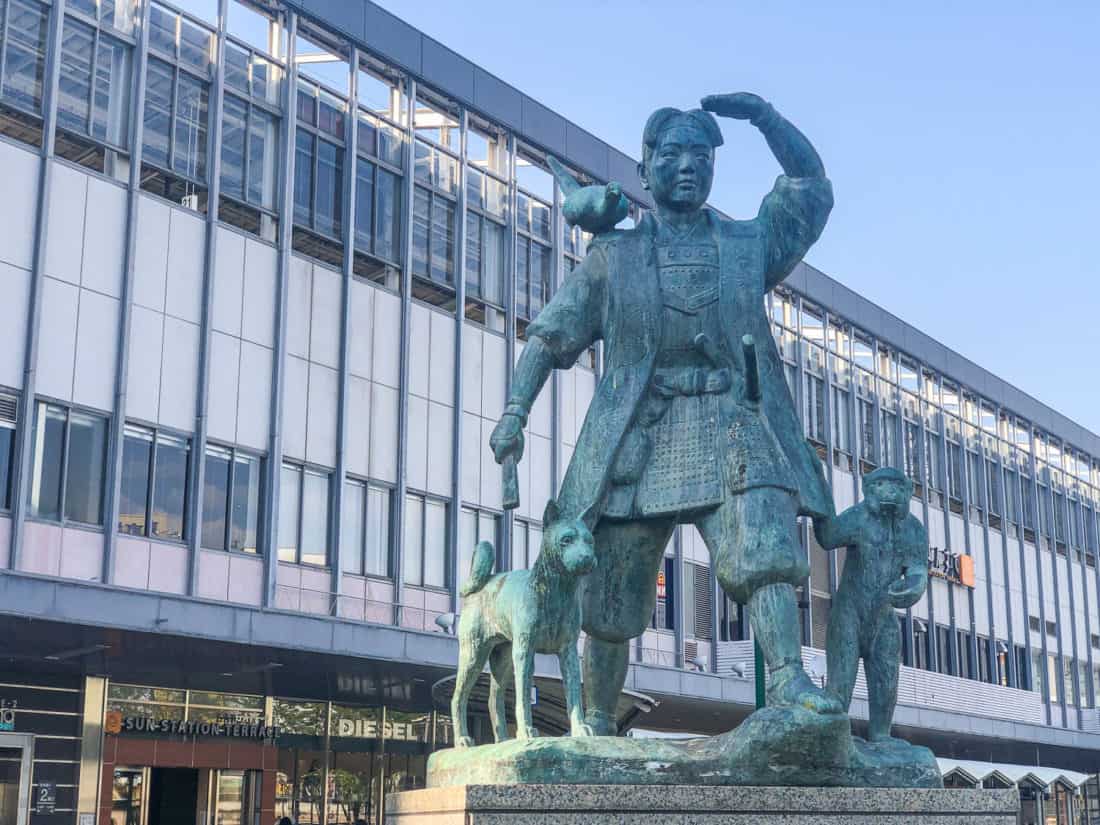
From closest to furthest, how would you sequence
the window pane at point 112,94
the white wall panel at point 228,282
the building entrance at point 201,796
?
the window pane at point 112,94, the white wall panel at point 228,282, the building entrance at point 201,796

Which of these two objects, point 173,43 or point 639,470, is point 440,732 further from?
point 639,470

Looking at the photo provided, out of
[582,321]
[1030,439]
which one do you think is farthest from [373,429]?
[1030,439]

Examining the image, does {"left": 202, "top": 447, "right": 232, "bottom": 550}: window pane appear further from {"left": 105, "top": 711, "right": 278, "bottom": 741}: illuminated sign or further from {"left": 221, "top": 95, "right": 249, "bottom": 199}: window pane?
{"left": 221, "top": 95, "right": 249, "bottom": 199}: window pane

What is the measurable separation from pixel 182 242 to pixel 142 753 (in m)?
8.23

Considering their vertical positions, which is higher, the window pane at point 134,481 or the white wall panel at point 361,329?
the white wall panel at point 361,329

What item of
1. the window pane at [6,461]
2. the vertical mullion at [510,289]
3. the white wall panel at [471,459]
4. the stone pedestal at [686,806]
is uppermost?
the vertical mullion at [510,289]

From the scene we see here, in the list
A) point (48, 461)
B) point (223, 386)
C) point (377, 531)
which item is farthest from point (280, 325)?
point (48, 461)

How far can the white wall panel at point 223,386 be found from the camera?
24.2 metres

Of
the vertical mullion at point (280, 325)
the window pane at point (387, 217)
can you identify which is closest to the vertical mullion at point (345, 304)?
the window pane at point (387, 217)

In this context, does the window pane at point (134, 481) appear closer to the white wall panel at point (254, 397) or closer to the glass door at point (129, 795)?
the white wall panel at point (254, 397)

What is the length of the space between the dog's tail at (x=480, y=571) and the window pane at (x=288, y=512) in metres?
17.4

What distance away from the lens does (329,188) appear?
2702cm

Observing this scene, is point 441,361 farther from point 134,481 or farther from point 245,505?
point 134,481

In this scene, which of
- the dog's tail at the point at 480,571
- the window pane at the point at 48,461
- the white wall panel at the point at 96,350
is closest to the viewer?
the dog's tail at the point at 480,571
